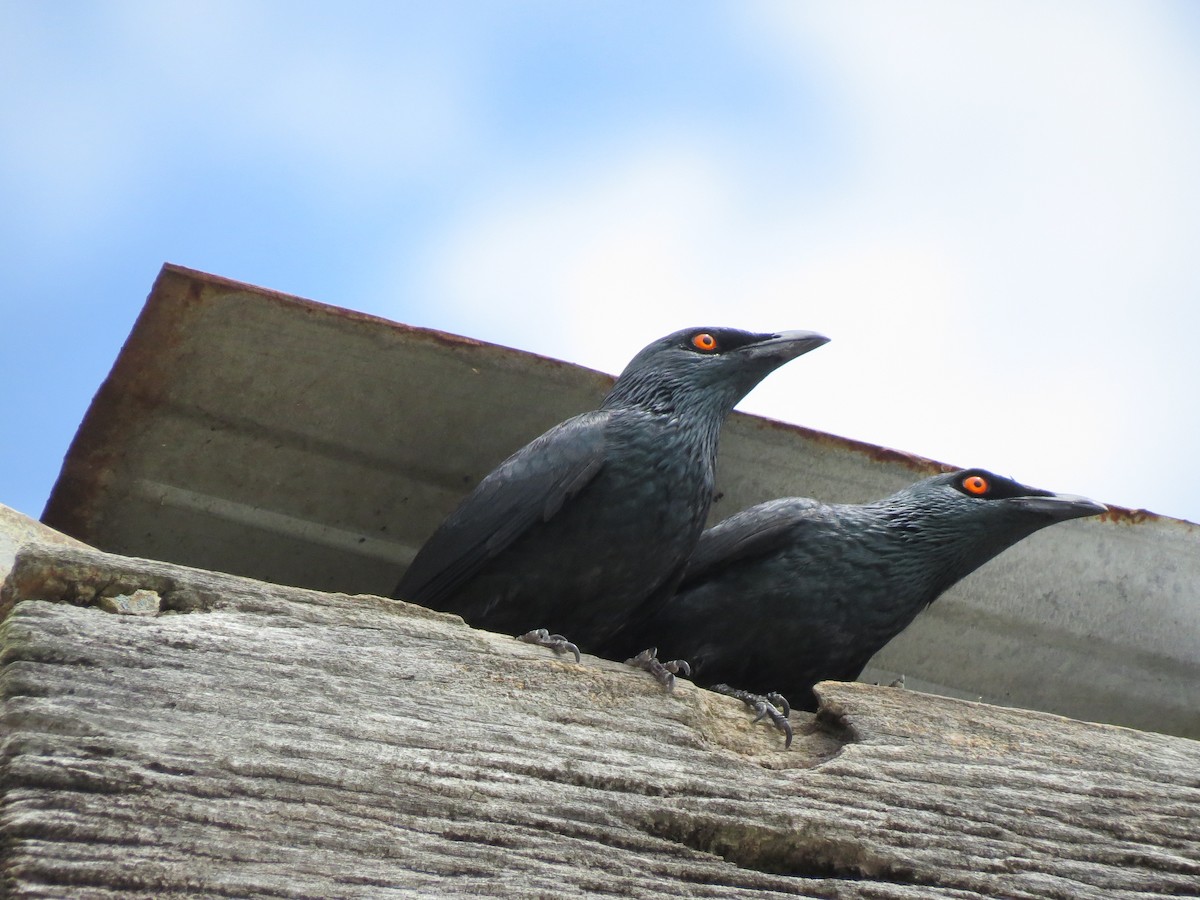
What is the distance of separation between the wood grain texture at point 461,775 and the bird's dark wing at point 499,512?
4.20 ft

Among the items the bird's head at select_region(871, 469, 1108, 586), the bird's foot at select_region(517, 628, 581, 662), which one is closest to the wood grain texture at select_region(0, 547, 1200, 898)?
the bird's foot at select_region(517, 628, 581, 662)

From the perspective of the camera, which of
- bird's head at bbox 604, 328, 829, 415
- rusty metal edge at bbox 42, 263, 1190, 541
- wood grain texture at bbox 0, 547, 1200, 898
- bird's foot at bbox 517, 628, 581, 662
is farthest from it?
bird's head at bbox 604, 328, 829, 415

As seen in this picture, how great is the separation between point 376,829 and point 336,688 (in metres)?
0.32

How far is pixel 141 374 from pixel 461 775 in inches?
76.4

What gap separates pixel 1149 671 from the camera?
4.20 metres

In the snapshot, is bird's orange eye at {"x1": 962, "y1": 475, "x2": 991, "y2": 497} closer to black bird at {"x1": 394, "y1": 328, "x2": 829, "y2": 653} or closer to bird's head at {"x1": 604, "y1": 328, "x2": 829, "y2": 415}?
bird's head at {"x1": 604, "y1": 328, "x2": 829, "y2": 415}

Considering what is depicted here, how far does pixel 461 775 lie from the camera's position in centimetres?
218

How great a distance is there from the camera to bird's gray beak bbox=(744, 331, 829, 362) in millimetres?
4559

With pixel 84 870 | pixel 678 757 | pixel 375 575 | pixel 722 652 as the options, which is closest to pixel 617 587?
pixel 722 652

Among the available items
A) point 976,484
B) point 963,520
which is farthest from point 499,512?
point 976,484

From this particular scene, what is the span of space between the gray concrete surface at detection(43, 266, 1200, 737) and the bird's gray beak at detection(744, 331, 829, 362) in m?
0.45

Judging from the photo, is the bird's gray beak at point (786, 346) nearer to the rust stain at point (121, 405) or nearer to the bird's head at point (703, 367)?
the bird's head at point (703, 367)

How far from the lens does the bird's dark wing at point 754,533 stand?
13.7 ft

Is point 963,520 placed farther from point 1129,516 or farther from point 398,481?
point 398,481
